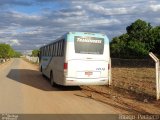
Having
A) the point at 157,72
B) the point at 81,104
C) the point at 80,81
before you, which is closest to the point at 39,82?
the point at 80,81

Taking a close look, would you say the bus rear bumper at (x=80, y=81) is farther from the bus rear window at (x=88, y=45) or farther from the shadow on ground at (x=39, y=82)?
the shadow on ground at (x=39, y=82)

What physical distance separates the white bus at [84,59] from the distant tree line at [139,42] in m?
34.6

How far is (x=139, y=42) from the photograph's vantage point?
53750 mm

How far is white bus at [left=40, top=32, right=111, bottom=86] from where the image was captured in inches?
653

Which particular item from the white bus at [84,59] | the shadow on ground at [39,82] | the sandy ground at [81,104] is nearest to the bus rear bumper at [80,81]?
the white bus at [84,59]

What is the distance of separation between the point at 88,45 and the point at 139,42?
3777cm

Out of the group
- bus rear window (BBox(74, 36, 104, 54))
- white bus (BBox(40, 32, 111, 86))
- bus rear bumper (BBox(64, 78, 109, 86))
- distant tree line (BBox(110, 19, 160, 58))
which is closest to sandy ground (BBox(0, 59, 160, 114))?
bus rear bumper (BBox(64, 78, 109, 86))

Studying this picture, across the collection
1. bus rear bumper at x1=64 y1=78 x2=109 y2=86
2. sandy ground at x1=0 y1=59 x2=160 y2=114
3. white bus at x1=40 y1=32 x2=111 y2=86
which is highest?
white bus at x1=40 y1=32 x2=111 y2=86

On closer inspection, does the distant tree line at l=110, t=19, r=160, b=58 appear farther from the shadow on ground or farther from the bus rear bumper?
the bus rear bumper

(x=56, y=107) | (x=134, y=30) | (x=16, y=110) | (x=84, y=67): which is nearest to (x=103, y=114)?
(x=56, y=107)

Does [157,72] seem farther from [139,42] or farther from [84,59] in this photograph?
[139,42]

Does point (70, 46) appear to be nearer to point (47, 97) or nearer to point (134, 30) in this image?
point (47, 97)

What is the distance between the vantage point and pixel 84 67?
1673 centimetres

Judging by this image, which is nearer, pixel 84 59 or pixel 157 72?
pixel 157 72
